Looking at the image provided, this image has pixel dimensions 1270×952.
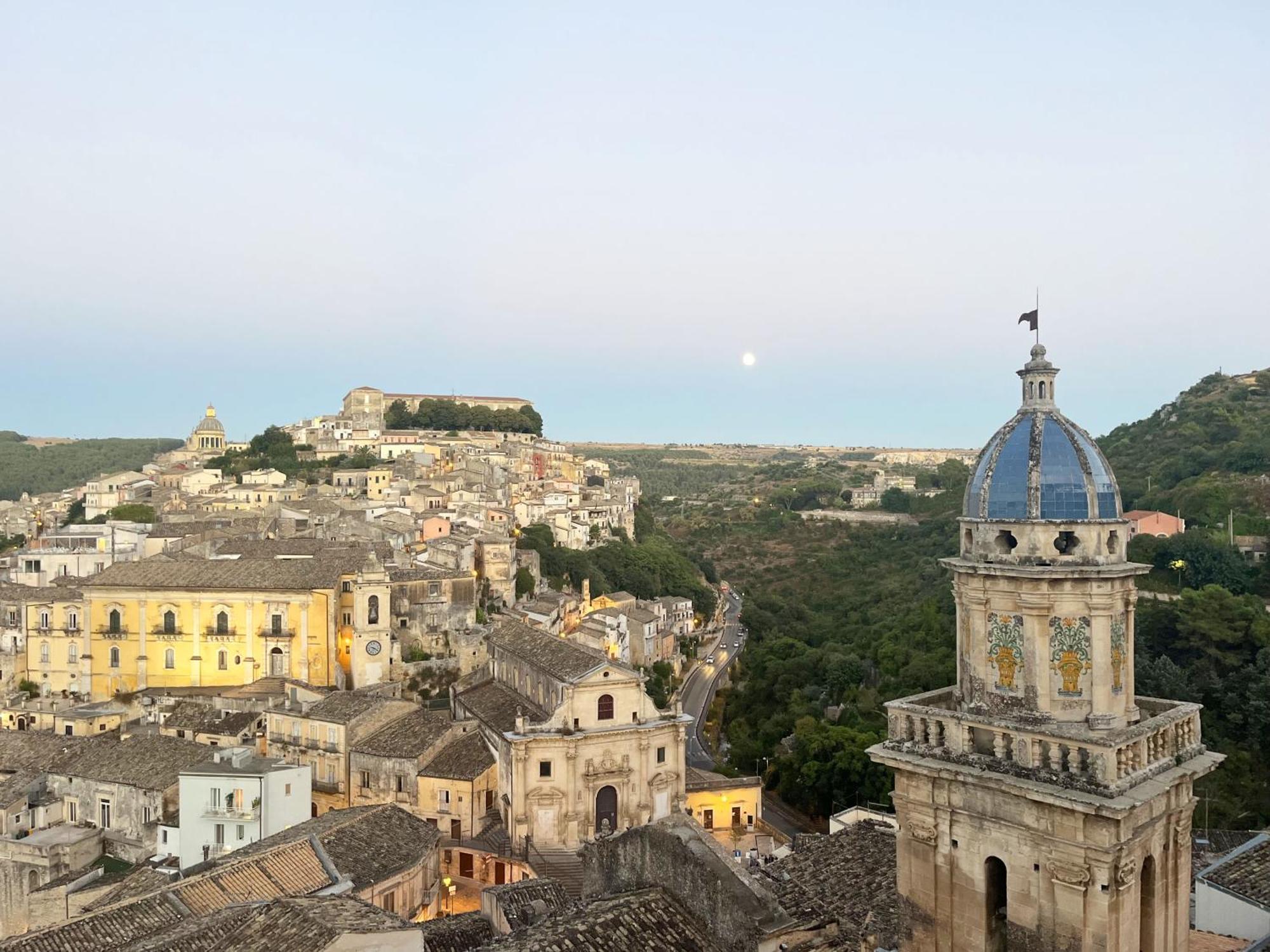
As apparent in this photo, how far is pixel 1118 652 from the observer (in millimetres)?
12430

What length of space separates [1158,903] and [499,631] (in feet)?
120

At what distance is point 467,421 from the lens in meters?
125

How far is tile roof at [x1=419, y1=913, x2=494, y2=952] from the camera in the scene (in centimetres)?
2130

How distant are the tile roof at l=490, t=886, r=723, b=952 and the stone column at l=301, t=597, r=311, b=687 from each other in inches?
1415

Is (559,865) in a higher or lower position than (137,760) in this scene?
lower

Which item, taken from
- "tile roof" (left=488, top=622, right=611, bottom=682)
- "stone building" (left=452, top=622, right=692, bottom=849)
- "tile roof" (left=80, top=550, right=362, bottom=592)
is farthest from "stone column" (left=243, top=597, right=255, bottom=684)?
→ "stone building" (left=452, top=622, right=692, bottom=849)

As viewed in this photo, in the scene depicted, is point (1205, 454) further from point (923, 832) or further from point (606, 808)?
point (923, 832)

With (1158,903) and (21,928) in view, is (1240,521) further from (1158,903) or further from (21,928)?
(21,928)

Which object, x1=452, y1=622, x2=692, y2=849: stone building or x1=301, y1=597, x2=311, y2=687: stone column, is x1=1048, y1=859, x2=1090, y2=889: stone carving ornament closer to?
x1=452, y1=622, x2=692, y2=849: stone building

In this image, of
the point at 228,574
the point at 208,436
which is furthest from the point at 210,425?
the point at 228,574

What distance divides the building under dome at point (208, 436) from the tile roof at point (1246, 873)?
115444mm

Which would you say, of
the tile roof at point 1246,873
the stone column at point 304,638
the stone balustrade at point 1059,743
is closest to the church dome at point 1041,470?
the stone balustrade at point 1059,743

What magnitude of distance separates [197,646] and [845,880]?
36982 millimetres

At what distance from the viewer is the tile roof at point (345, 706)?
39188 millimetres
